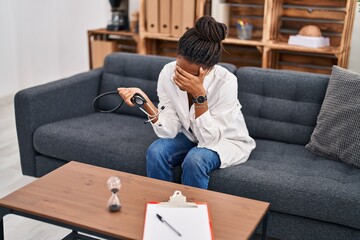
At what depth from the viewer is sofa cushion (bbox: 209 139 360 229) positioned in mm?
1986

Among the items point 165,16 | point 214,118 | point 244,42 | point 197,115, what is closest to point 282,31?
point 244,42

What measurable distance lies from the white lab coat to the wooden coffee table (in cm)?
39

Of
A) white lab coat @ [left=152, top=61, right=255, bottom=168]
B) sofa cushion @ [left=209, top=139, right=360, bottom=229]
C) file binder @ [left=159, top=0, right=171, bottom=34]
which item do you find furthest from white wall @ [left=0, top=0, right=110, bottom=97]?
sofa cushion @ [left=209, top=139, right=360, bottom=229]

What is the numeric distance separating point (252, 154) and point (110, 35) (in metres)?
2.42

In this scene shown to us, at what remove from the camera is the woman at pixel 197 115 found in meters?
2.03

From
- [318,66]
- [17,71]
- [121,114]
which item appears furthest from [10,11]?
[318,66]

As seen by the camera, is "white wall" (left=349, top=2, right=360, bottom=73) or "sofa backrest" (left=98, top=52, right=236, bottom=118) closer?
"sofa backrest" (left=98, top=52, right=236, bottom=118)

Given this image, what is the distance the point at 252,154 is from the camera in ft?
7.90

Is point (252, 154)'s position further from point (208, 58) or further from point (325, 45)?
point (325, 45)

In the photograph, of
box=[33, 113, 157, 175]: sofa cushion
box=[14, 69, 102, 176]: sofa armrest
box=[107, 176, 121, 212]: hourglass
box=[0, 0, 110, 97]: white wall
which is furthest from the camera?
box=[0, 0, 110, 97]: white wall

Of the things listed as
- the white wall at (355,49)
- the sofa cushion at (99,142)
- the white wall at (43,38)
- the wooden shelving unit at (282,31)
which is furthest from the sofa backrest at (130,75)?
the white wall at (43,38)

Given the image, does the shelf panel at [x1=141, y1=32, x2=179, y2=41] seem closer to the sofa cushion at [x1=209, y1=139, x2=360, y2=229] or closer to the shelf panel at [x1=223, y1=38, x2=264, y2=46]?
the shelf panel at [x1=223, y1=38, x2=264, y2=46]

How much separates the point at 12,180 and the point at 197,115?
4.30 ft

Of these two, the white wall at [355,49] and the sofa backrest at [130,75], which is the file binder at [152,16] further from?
the white wall at [355,49]
